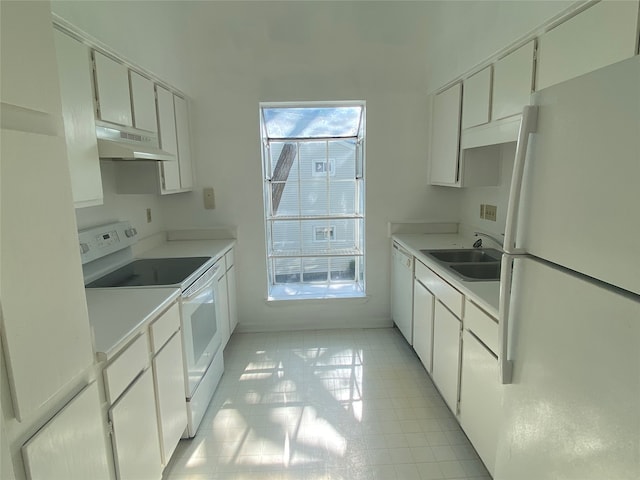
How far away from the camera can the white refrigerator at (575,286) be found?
2.39 ft

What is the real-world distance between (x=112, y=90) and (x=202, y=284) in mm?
1168

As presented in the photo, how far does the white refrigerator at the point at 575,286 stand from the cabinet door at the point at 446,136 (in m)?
1.73

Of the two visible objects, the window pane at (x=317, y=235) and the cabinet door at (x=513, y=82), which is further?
the window pane at (x=317, y=235)

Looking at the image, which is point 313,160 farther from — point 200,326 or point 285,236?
point 200,326

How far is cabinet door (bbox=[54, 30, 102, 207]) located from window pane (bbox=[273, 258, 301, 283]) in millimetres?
2092

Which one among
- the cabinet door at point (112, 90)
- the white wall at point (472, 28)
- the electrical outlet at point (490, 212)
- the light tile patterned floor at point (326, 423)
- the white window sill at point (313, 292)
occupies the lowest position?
the light tile patterned floor at point (326, 423)

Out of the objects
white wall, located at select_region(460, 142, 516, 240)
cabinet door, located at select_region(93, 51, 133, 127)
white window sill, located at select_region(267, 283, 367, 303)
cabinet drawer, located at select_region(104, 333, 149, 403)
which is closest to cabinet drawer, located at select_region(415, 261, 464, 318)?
white wall, located at select_region(460, 142, 516, 240)

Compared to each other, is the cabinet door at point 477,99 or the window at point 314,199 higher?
the cabinet door at point 477,99

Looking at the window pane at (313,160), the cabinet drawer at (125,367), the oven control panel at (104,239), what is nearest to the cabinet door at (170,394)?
the cabinet drawer at (125,367)

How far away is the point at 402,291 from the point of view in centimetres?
305

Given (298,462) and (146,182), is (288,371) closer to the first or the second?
(298,462)

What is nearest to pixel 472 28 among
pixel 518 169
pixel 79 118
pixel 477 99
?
pixel 477 99

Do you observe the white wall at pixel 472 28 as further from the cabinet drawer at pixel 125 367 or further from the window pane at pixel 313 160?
the cabinet drawer at pixel 125 367

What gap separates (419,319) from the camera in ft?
8.54
